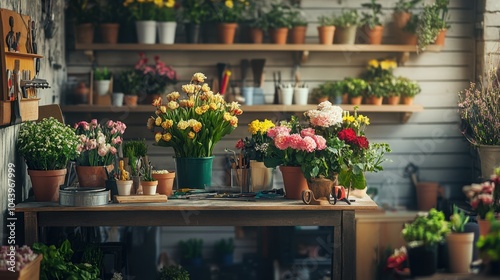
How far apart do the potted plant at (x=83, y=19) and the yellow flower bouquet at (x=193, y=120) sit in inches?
71.5

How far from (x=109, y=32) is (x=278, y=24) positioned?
1277 millimetres

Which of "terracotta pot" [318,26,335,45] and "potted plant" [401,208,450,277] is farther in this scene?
"terracotta pot" [318,26,335,45]

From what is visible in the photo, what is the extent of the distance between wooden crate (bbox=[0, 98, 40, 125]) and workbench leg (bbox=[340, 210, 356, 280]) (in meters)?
1.76

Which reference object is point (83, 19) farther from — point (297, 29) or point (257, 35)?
point (297, 29)

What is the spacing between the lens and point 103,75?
6605mm

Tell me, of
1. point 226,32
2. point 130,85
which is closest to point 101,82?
point 130,85

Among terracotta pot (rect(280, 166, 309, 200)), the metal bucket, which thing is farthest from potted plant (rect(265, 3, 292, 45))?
the metal bucket

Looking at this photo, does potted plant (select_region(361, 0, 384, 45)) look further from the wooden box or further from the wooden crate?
the wooden box

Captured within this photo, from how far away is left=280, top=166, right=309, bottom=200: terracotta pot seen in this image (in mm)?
4727

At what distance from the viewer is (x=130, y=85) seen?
6.57 m

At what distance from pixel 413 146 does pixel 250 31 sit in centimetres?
156

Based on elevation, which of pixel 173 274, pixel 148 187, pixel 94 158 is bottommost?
pixel 173 274

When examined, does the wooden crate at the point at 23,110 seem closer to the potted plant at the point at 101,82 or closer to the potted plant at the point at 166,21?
the potted plant at the point at 101,82

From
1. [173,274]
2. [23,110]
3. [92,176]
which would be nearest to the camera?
[23,110]
